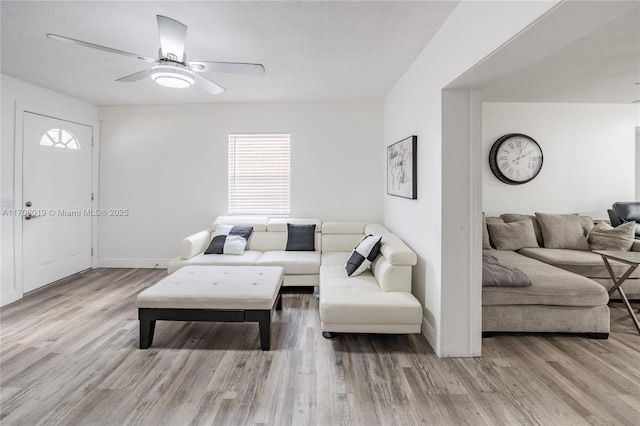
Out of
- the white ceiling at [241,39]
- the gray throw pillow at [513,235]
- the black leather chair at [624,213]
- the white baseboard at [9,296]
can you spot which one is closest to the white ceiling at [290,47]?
the white ceiling at [241,39]

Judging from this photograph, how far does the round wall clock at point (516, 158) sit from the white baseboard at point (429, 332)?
2678 millimetres

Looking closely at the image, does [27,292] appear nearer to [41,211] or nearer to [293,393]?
[41,211]

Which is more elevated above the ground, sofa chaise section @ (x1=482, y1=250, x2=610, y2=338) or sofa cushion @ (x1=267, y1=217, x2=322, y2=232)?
sofa cushion @ (x1=267, y1=217, x2=322, y2=232)

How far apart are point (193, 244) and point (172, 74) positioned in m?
2.21

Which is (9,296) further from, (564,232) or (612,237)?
(612,237)

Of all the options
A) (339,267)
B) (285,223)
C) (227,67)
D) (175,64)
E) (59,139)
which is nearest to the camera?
(175,64)

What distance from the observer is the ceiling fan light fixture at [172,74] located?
7.05 ft

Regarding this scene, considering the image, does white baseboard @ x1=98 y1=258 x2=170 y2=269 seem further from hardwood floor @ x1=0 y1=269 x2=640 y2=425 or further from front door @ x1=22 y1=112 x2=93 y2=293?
hardwood floor @ x1=0 y1=269 x2=640 y2=425

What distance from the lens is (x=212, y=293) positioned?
2.46 m

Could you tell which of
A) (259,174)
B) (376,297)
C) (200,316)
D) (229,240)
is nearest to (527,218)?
(376,297)

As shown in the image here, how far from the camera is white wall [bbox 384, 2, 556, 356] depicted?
193 cm

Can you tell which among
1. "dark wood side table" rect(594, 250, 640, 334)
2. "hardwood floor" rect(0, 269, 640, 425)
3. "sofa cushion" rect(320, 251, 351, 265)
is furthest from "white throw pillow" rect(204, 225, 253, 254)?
"dark wood side table" rect(594, 250, 640, 334)

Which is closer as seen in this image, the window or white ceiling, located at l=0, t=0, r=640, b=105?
white ceiling, located at l=0, t=0, r=640, b=105

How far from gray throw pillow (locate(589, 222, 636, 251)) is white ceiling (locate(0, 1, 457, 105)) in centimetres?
303
